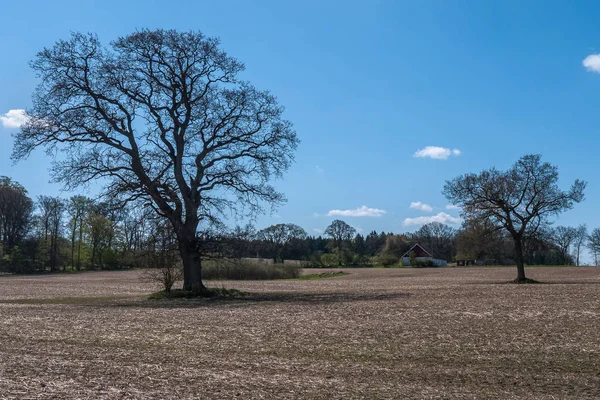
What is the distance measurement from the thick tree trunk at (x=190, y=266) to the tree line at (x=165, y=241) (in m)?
0.81

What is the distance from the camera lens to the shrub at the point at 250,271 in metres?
64.6

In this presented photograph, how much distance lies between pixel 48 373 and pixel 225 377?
10.1ft

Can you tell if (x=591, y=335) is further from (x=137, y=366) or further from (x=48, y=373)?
(x=48, y=373)

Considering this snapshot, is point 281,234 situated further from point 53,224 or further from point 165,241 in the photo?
point 165,241

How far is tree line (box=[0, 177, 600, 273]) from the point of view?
106 feet

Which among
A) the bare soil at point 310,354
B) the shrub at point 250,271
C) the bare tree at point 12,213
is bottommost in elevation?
the bare soil at point 310,354

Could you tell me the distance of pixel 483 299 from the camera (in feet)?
86.5

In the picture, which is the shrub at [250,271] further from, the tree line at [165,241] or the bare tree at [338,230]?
the bare tree at [338,230]

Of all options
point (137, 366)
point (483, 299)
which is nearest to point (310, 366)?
point (137, 366)

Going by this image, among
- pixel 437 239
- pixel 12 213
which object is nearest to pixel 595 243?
pixel 437 239

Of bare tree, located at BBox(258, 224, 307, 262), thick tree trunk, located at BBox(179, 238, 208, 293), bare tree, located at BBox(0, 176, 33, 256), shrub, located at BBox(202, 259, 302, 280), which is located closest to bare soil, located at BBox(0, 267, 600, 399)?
thick tree trunk, located at BBox(179, 238, 208, 293)

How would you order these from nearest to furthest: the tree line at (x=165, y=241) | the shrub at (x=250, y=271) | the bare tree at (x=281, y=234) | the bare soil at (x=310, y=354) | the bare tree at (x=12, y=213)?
1. the bare soil at (x=310, y=354)
2. the tree line at (x=165, y=241)
3. the shrub at (x=250, y=271)
4. the bare tree at (x=12, y=213)
5. the bare tree at (x=281, y=234)

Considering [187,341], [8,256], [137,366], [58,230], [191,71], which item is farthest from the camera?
[58,230]

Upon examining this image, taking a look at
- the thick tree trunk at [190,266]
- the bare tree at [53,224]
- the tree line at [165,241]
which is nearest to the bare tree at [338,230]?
the tree line at [165,241]
